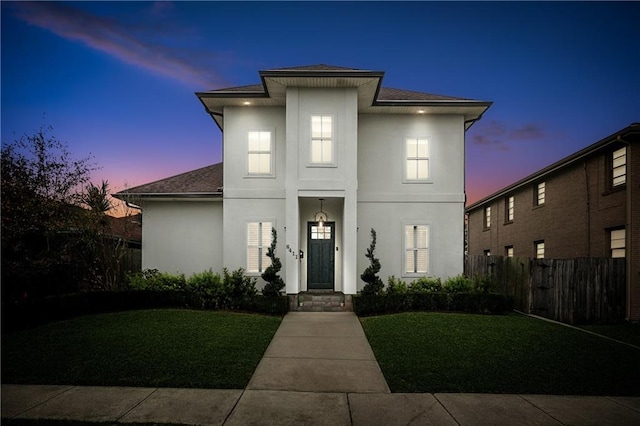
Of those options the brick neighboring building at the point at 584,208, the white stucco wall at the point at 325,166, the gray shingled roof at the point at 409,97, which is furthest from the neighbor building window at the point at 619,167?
the white stucco wall at the point at 325,166

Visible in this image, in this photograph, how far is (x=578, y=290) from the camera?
11375 mm

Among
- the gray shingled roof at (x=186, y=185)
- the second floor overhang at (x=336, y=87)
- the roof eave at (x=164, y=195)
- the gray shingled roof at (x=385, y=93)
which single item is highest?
the gray shingled roof at (x=385, y=93)

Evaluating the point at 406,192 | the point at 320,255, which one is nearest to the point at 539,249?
the point at 406,192

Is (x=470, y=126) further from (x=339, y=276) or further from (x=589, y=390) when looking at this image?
(x=589, y=390)

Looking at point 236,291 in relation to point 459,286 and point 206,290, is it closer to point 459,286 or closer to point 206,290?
point 206,290

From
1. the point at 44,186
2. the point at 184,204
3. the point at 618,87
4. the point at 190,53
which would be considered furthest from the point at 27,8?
the point at 618,87

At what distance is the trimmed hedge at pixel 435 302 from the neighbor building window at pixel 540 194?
315 inches

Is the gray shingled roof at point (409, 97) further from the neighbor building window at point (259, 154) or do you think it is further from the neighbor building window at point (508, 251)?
the neighbor building window at point (508, 251)

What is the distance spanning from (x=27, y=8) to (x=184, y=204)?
7.47 meters

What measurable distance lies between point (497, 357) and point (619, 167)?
931 centimetres

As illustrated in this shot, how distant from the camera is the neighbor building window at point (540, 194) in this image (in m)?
17.8

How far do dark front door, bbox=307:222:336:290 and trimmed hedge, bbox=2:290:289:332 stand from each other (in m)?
2.54

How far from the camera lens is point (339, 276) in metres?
14.6

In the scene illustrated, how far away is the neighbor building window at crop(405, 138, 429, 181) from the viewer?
14383mm
